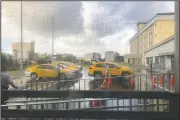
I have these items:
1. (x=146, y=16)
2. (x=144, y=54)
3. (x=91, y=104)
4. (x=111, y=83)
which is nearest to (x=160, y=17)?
(x=146, y=16)

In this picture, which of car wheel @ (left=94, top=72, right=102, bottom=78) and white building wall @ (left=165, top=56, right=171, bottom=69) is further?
car wheel @ (left=94, top=72, right=102, bottom=78)

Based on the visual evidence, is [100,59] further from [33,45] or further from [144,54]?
[33,45]

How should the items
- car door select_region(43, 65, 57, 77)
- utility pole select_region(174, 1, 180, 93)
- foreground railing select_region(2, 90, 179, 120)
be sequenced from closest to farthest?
utility pole select_region(174, 1, 180, 93)
foreground railing select_region(2, 90, 179, 120)
car door select_region(43, 65, 57, 77)

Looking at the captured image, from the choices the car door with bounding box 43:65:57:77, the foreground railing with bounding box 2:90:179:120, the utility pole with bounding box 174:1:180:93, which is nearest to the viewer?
the utility pole with bounding box 174:1:180:93

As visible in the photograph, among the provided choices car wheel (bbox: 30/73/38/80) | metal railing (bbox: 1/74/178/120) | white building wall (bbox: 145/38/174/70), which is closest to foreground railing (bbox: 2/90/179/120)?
metal railing (bbox: 1/74/178/120)

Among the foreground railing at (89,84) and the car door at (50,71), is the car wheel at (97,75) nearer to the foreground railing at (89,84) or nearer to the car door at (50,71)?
Answer: the foreground railing at (89,84)

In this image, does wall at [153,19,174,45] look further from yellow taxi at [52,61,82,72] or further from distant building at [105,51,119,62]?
yellow taxi at [52,61,82,72]

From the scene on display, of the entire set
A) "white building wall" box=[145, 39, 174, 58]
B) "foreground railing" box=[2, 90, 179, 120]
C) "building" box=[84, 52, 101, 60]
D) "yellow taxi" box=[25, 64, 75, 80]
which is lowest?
"foreground railing" box=[2, 90, 179, 120]

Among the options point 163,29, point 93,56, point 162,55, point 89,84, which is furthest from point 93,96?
point 163,29
